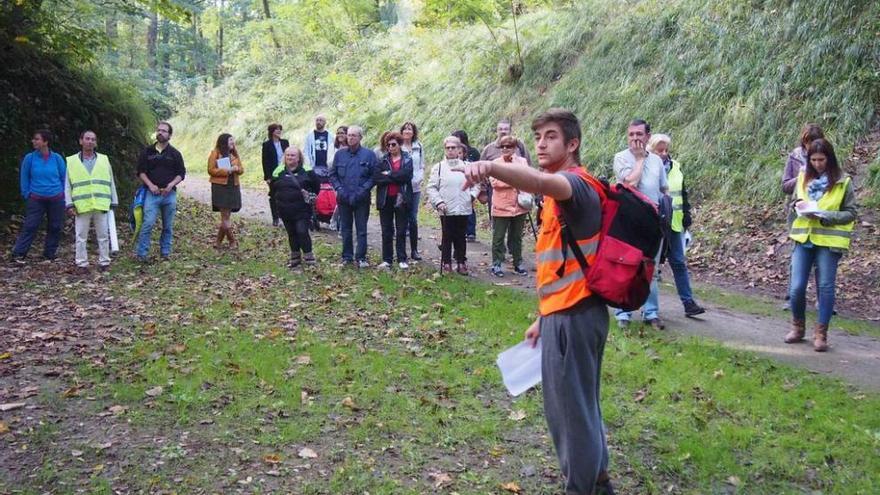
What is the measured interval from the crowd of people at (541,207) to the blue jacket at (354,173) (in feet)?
0.06

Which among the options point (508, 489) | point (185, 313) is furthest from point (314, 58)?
point (508, 489)

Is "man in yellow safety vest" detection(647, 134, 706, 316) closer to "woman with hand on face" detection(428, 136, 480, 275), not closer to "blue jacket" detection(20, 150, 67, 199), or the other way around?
"woman with hand on face" detection(428, 136, 480, 275)

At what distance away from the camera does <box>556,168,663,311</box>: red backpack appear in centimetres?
371

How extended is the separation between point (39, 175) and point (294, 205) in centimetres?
399

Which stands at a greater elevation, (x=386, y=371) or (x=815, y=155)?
(x=815, y=155)

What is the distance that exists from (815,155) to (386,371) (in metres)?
4.62

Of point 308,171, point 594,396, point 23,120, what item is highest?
point 23,120

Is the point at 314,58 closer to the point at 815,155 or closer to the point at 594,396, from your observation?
the point at 815,155

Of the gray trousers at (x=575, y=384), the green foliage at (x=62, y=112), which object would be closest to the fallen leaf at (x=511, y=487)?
the gray trousers at (x=575, y=384)

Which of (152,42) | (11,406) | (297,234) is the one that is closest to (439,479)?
(11,406)

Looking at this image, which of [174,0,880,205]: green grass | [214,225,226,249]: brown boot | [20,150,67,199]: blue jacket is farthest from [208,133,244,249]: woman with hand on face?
[174,0,880,205]: green grass

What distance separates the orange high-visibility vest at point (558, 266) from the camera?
12.4 feet

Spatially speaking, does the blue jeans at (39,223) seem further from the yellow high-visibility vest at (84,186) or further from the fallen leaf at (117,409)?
the fallen leaf at (117,409)

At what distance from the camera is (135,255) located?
39.6ft
